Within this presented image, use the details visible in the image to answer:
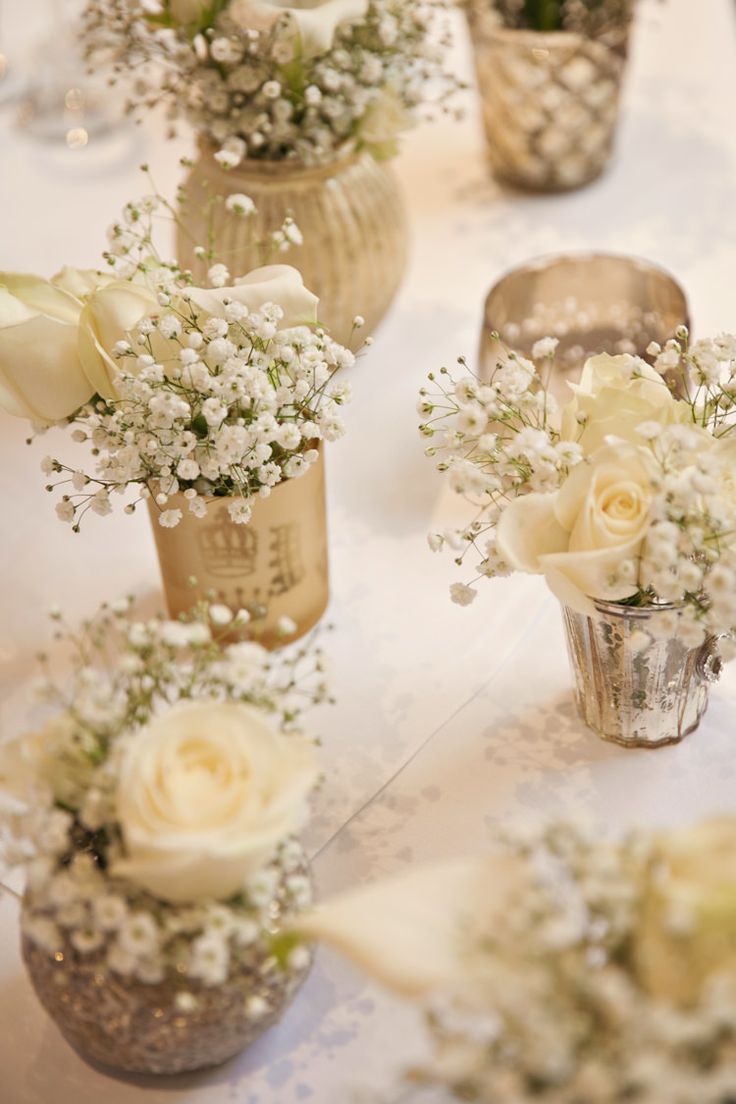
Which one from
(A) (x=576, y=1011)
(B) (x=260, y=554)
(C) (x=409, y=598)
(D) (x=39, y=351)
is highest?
(D) (x=39, y=351)

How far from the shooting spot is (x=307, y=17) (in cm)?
109

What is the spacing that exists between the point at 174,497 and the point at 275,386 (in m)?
0.13

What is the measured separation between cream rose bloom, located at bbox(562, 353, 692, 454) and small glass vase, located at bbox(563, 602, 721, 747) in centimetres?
12

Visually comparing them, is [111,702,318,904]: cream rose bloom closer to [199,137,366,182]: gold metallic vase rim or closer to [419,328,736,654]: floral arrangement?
[419,328,736,654]: floral arrangement

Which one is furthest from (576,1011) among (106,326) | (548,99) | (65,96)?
(65,96)

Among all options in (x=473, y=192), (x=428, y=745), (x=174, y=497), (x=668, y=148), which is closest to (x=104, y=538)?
(x=174, y=497)

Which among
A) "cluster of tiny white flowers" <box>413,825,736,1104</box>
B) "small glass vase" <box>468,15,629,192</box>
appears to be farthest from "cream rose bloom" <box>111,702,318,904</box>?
"small glass vase" <box>468,15,629,192</box>

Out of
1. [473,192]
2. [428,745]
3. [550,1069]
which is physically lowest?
[428,745]

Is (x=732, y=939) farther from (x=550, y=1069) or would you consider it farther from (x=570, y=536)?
(x=570, y=536)

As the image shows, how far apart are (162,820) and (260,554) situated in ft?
1.33

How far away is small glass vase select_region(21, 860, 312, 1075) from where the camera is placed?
2.36ft

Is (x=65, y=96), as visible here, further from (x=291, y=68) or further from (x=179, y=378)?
(x=179, y=378)

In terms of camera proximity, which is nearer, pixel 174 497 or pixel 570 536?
pixel 570 536

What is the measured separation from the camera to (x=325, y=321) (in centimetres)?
131
